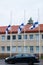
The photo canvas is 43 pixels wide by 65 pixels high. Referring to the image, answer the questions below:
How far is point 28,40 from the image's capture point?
198ft

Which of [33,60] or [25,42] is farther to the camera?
[25,42]

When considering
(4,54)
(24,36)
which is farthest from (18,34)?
(4,54)

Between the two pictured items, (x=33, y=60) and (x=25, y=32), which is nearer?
(x=33, y=60)

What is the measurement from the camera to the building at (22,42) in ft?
196

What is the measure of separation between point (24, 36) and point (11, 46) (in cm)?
401

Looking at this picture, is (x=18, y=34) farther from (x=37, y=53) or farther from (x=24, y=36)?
(x=37, y=53)

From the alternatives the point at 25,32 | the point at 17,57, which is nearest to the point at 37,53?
the point at 25,32

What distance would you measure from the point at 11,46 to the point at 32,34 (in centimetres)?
586

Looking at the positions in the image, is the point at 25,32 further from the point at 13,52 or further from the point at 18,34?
the point at 13,52

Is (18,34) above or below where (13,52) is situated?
above

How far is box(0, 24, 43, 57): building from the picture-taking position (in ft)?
196

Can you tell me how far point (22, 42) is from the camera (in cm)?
6103

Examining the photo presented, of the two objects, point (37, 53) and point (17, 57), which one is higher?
point (17, 57)

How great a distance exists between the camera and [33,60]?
33.2 m
